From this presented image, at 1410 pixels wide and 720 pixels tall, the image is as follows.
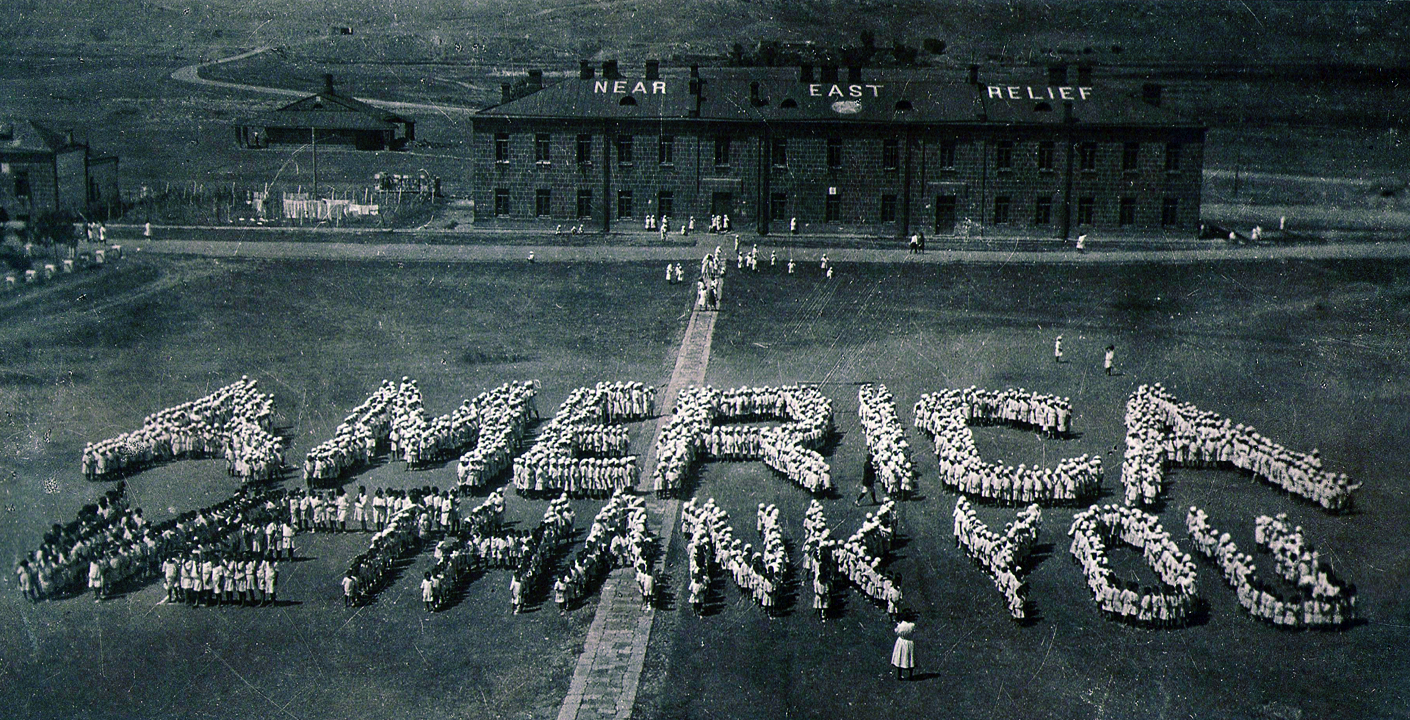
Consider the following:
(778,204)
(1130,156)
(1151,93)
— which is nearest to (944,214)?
(778,204)

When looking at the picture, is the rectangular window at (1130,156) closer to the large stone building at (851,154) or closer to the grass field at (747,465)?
the large stone building at (851,154)

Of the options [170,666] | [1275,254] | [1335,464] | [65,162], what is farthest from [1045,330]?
[65,162]

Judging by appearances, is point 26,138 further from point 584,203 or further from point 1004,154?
point 1004,154

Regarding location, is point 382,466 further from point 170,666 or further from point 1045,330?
point 1045,330

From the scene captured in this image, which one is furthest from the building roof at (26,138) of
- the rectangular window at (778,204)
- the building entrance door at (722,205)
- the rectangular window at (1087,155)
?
the rectangular window at (1087,155)

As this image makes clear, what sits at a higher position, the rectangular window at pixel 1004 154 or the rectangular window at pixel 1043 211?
the rectangular window at pixel 1004 154

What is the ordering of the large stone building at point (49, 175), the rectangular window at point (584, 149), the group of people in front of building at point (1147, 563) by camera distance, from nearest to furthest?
1. the group of people in front of building at point (1147, 563)
2. the large stone building at point (49, 175)
3. the rectangular window at point (584, 149)
